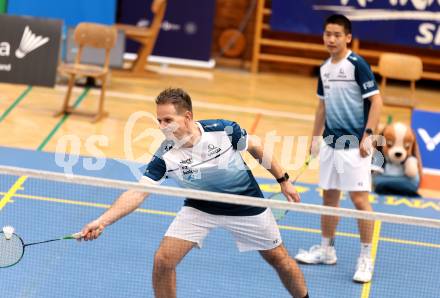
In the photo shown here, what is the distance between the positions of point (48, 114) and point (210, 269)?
534 centimetres

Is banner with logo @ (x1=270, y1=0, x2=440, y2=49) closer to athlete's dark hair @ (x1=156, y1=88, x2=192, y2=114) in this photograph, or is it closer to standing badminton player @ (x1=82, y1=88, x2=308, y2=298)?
standing badminton player @ (x1=82, y1=88, x2=308, y2=298)

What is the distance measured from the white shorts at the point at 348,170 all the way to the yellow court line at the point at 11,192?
318cm

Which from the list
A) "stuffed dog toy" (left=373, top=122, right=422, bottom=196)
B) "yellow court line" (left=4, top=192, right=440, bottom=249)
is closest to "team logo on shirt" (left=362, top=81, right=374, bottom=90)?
"yellow court line" (left=4, top=192, right=440, bottom=249)

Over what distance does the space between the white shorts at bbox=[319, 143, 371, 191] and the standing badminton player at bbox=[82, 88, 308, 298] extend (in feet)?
5.33

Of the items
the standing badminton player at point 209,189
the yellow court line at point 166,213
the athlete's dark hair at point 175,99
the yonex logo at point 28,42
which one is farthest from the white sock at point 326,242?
the yonex logo at point 28,42

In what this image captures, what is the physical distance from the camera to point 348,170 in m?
8.84

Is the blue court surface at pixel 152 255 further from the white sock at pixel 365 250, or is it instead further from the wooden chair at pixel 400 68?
the wooden chair at pixel 400 68

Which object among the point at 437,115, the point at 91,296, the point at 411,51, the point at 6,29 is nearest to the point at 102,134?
the point at 6,29

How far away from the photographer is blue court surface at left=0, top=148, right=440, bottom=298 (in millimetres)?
8398

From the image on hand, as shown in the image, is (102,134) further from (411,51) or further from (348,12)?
(411,51)

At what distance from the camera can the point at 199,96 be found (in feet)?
48.5

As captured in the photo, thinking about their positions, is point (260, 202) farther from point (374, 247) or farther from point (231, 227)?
point (374, 247)

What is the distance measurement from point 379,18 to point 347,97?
22.4ft

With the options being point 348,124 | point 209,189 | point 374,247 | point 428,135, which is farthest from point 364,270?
point 428,135
